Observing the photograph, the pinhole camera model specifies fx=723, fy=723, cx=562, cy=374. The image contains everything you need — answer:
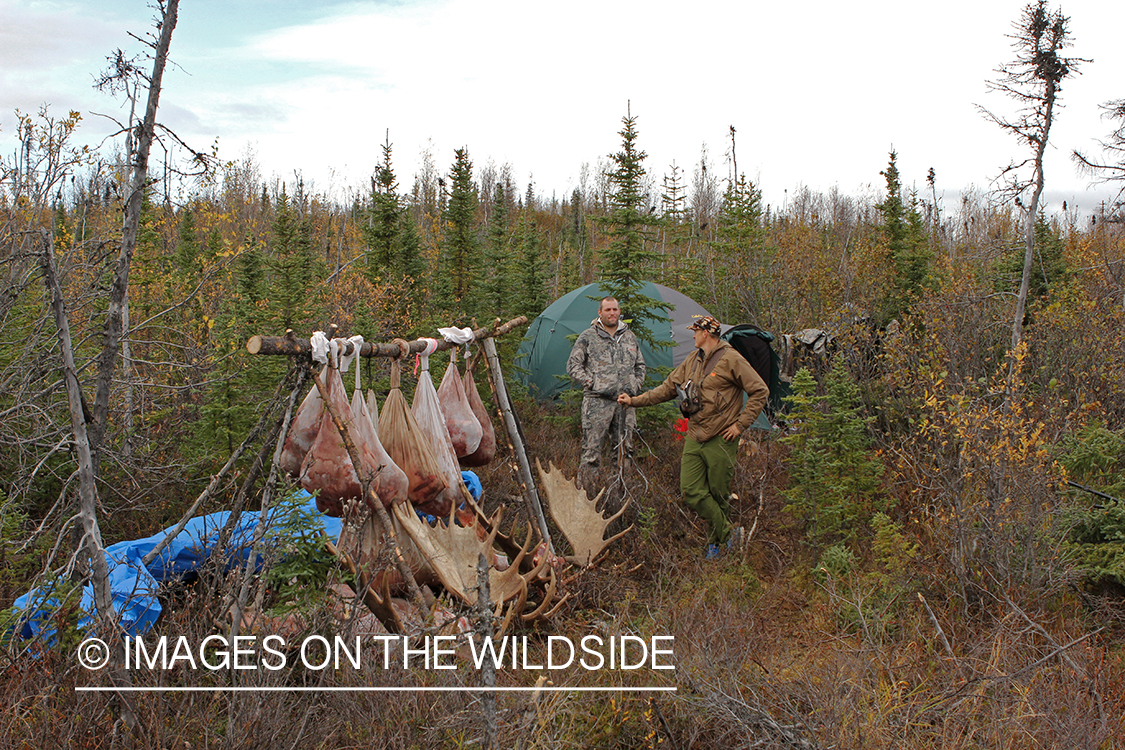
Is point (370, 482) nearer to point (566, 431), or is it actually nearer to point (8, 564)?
point (8, 564)

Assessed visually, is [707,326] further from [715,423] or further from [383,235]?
[383,235]

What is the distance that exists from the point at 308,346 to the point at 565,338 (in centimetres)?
717

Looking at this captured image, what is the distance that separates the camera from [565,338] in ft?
35.8

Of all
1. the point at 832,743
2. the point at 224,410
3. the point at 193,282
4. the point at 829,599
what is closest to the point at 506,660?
the point at 832,743

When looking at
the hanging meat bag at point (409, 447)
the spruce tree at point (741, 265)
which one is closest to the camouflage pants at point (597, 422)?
the hanging meat bag at point (409, 447)

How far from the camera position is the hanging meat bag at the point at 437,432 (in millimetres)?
4785

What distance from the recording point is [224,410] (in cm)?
630

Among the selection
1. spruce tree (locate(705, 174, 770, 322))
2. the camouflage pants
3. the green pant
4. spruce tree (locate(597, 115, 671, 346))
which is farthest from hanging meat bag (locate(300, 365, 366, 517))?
spruce tree (locate(705, 174, 770, 322))

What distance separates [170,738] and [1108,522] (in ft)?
18.7

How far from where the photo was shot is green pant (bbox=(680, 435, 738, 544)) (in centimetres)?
630

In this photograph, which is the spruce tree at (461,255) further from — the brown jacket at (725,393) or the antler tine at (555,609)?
the antler tine at (555,609)

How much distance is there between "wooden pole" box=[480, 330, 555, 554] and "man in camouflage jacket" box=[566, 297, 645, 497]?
2.07 m

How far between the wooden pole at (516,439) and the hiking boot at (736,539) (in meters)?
1.80

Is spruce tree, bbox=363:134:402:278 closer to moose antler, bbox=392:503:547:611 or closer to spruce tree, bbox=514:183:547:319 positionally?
spruce tree, bbox=514:183:547:319
